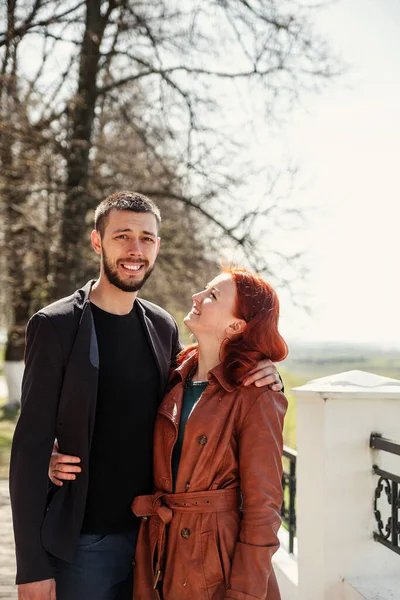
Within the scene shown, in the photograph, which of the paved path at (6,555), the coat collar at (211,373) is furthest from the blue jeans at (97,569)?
the paved path at (6,555)

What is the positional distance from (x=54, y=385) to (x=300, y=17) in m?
7.86

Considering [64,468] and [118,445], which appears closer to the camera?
[64,468]

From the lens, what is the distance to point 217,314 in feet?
9.16

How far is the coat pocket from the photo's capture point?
251 cm

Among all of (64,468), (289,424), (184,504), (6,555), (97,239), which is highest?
(97,239)

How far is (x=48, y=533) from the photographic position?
264cm

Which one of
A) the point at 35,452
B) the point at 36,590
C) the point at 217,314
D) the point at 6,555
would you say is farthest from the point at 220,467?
the point at 6,555

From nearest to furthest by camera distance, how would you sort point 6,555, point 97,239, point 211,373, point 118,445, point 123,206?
point 211,373, point 118,445, point 123,206, point 97,239, point 6,555

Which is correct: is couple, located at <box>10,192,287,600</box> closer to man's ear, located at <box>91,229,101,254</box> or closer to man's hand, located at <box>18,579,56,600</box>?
man's hand, located at <box>18,579,56,600</box>

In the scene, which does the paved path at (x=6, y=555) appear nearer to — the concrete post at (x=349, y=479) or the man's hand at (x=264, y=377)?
the concrete post at (x=349, y=479)

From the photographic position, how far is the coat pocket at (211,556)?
8.23 feet

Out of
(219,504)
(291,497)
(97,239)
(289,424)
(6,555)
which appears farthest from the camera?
(289,424)

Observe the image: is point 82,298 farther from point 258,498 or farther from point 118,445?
point 258,498

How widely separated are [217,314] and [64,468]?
0.85 metres
